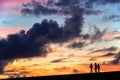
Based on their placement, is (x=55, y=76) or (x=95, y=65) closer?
(x=55, y=76)

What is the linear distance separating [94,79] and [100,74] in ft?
2.66

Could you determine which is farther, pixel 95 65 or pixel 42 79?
pixel 95 65

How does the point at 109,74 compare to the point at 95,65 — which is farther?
the point at 95,65

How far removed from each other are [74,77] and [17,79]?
5875 millimetres

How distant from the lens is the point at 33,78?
46812 millimetres

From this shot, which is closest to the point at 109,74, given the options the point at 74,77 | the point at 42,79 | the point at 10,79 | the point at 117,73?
the point at 117,73

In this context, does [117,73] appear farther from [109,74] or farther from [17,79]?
[17,79]

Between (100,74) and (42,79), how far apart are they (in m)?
5.94

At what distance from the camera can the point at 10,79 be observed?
4778cm

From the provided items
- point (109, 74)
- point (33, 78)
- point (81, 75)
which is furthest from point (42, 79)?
point (109, 74)

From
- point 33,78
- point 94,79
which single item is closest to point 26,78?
point 33,78

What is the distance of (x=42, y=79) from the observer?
154 ft

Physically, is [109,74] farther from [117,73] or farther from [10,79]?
[10,79]

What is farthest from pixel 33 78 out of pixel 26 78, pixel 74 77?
pixel 74 77
